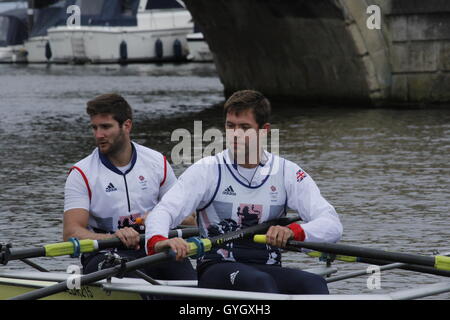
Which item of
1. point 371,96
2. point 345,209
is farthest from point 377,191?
point 371,96

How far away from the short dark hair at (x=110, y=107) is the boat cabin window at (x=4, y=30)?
6414cm

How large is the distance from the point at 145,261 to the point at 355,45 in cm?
1898

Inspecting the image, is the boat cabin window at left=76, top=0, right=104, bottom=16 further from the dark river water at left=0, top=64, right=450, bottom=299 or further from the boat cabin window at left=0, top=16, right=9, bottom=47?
the dark river water at left=0, top=64, right=450, bottom=299

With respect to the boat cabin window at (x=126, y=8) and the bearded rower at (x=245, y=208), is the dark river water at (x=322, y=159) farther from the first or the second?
the boat cabin window at (x=126, y=8)

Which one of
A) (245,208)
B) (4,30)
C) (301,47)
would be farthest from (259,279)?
(4,30)

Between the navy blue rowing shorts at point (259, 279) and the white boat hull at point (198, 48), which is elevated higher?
the white boat hull at point (198, 48)

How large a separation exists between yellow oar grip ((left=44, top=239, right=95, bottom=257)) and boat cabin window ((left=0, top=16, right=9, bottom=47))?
64.5 m

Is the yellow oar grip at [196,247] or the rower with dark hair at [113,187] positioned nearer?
the yellow oar grip at [196,247]

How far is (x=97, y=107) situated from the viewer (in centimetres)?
848

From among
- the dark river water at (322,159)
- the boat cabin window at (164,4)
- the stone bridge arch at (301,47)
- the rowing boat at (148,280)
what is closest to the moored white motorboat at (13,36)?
the boat cabin window at (164,4)

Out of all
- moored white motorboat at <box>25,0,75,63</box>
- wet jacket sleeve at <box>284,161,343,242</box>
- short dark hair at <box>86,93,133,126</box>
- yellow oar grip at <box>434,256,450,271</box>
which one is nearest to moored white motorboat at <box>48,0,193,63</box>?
moored white motorboat at <box>25,0,75,63</box>

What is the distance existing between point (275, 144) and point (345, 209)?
6562 mm

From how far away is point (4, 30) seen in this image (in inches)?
2891

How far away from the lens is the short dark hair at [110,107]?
8.49 metres
